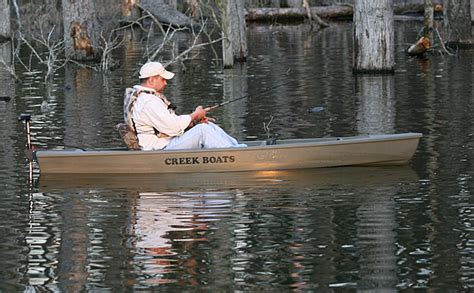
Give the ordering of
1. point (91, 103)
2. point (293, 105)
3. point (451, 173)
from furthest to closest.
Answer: point (91, 103) < point (293, 105) < point (451, 173)

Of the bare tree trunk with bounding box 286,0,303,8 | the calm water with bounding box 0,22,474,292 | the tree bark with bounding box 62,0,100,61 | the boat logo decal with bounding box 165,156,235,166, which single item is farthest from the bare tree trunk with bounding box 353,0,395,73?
the bare tree trunk with bounding box 286,0,303,8

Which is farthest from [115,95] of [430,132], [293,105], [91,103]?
[430,132]

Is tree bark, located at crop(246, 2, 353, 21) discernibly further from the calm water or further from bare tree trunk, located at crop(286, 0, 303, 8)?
the calm water

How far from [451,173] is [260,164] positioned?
202 cm

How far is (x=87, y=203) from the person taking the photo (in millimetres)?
13055

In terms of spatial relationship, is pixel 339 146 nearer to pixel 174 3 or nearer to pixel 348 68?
pixel 348 68

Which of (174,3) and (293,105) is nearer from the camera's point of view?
(293,105)

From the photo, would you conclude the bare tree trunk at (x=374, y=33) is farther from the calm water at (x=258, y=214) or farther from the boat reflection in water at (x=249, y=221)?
the boat reflection in water at (x=249, y=221)

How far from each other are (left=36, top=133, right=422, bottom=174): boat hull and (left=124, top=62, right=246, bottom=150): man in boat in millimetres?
247

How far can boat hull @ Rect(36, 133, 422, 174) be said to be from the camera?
14.5 meters

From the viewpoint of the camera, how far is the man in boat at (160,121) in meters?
14.5

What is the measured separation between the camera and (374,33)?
2673cm

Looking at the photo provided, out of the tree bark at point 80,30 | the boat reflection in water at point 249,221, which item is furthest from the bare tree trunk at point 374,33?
the boat reflection in water at point 249,221

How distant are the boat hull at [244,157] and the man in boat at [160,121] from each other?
9.7 inches
